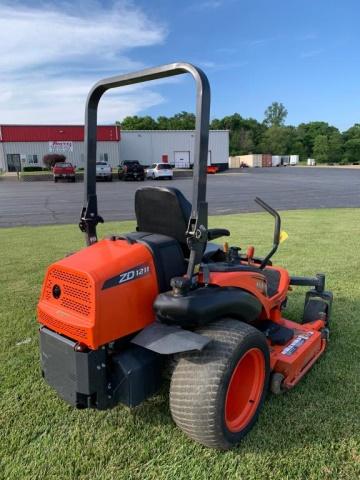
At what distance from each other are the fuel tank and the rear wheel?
369 mm

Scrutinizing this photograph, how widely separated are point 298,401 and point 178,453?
87 cm

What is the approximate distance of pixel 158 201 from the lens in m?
2.62

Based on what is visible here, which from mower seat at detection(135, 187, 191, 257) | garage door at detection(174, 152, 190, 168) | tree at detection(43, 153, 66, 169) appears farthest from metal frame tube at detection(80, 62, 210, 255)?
garage door at detection(174, 152, 190, 168)

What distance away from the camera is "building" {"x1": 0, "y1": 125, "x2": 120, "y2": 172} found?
136 feet

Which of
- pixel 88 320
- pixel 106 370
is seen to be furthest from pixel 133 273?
pixel 106 370

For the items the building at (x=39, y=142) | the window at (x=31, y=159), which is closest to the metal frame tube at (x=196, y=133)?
the building at (x=39, y=142)

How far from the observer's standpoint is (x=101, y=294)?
83.4 inches

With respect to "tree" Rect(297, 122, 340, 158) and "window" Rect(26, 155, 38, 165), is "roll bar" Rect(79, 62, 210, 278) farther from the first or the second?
"tree" Rect(297, 122, 340, 158)

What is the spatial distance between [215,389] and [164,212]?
1088 millimetres

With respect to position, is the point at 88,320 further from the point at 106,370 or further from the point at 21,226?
the point at 21,226

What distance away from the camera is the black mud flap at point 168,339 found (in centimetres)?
206

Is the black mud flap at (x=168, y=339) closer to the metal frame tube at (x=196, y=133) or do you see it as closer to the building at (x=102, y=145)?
the metal frame tube at (x=196, y=133)

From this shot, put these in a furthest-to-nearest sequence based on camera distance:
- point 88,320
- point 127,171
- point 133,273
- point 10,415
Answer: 1. point 127,171
2. point 10,415
3. point 133,273
4. point 88,320

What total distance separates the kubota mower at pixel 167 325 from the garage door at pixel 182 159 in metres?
44.6
